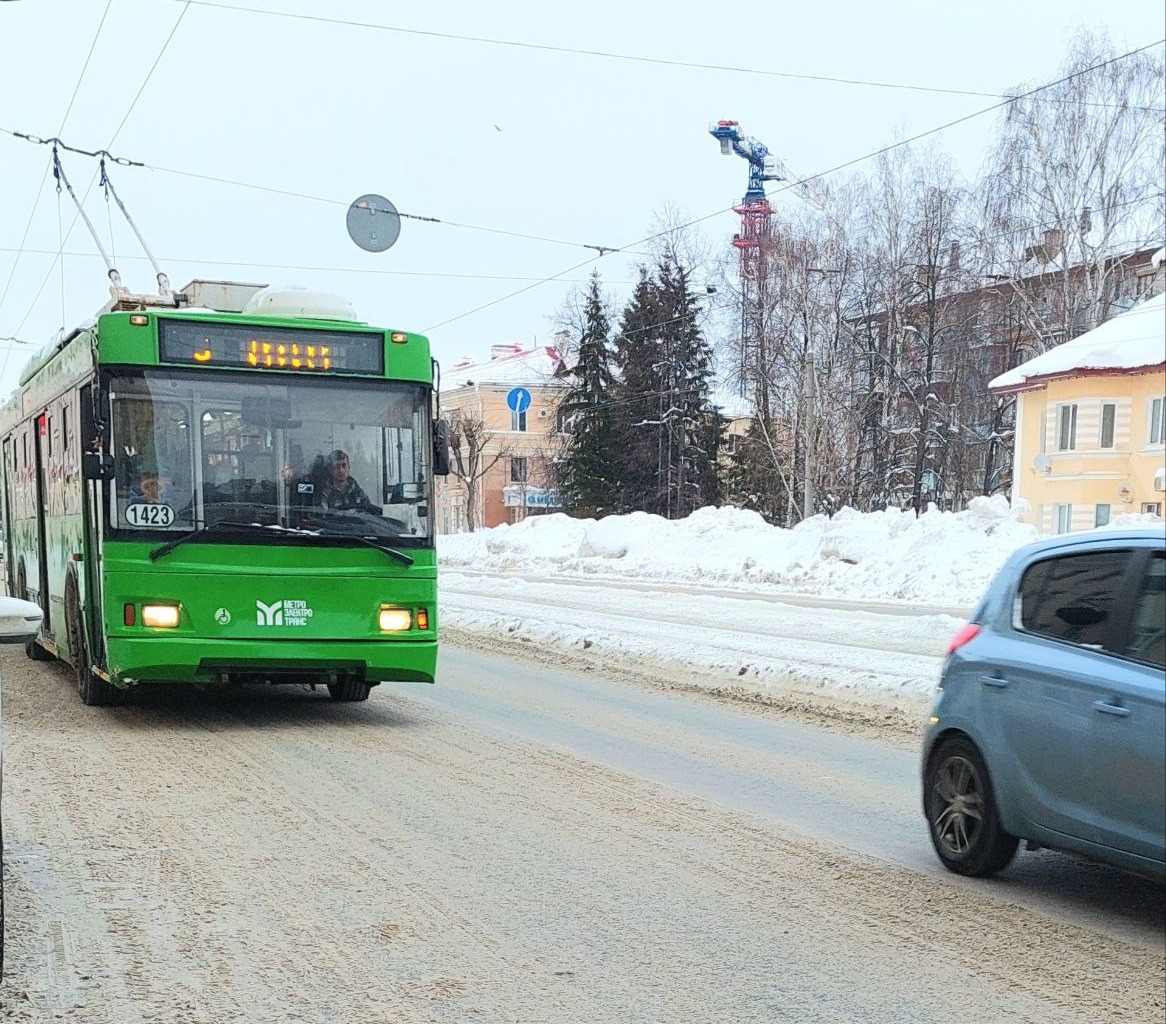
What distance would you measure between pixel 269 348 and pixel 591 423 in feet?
172

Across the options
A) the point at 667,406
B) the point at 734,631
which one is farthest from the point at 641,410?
the point at 734,631

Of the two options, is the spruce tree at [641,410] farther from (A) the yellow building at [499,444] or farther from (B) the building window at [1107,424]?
(B) the building window at [1107,424]

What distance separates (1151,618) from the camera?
205 inches

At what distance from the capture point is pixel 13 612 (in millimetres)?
4379

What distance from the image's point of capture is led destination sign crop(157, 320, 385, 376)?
10.1 metres

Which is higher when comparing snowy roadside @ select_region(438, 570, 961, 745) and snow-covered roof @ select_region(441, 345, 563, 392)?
snow-covered roof @ select_region(441, 345, 563, 392)

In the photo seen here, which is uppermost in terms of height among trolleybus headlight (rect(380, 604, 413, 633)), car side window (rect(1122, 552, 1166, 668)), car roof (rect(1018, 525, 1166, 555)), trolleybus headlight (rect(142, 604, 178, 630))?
car roof (rect(1018, 525, 1166, 555))

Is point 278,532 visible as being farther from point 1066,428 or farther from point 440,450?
point 1066,428

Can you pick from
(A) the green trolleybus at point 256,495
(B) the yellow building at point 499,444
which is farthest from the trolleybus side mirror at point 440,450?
(B) the yellow building at point 499,444

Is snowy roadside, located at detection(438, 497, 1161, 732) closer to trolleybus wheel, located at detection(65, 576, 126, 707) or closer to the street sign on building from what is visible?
trolleybus wheel, located at detection(65, 576, 126, 707)

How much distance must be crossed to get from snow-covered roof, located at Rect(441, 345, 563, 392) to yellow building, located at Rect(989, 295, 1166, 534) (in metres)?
37.7

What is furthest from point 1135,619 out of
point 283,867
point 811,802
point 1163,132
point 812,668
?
point 1163,132

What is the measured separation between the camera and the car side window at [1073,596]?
5.47 m

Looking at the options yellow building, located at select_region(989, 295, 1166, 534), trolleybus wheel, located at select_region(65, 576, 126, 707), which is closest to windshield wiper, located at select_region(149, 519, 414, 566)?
trolleybus wheel, located at select_region(65, 576, 126, 707)
